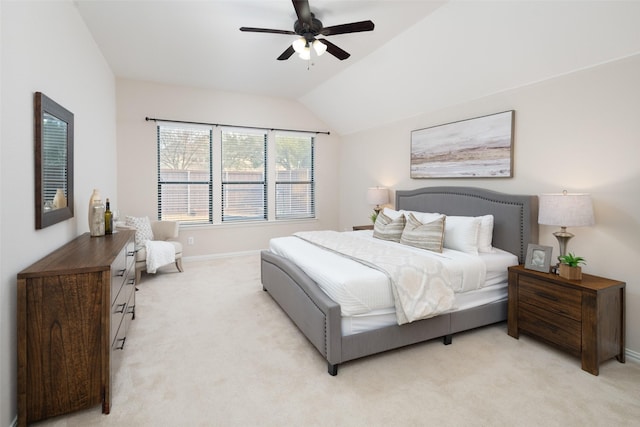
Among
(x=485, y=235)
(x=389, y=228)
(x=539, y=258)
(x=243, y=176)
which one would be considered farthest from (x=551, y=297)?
(x=243, y=176)

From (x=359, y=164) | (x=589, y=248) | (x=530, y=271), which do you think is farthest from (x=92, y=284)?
(x=359, y=164)

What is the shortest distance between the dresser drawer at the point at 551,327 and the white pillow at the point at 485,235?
0.68 meters

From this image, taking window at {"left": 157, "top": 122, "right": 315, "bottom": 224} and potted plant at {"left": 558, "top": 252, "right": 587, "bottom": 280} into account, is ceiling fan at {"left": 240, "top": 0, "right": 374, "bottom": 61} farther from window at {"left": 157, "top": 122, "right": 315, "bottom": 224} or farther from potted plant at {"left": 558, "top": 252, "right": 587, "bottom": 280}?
window at {"left": 157, "top": 122, "right": 315, "bottom": 224}

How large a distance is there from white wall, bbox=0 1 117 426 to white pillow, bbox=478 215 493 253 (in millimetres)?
3654

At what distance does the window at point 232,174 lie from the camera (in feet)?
18.0

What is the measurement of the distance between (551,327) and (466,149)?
85.6 inches

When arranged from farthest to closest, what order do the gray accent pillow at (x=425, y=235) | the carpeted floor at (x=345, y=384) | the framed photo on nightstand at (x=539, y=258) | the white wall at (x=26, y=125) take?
the gray accent pillow at (x=425, y=235), the framed photo on nightstand at (x=539, y=258), the carpeted floor at (x=345, y=384), the white wall at (x=26, y=125)

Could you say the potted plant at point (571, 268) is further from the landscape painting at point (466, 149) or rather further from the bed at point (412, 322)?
the landscape painting at point (466, 149)

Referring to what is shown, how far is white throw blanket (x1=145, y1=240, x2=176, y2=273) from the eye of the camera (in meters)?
4.32

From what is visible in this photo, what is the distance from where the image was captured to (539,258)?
280 cm

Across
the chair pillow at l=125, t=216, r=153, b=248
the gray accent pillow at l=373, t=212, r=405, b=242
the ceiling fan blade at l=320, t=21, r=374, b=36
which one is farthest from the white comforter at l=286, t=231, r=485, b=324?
the chair pillow at l=125, t=216, r=153, b=248

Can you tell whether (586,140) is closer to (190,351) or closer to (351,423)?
(351,423)

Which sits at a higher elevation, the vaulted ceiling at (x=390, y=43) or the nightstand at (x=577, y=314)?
the vaulted ceiling at (x=390, y=43)

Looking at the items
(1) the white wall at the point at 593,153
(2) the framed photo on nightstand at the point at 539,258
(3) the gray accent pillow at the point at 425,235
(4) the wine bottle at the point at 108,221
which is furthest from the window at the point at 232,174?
(2) the framed photo on nightstand at the point at 539,258
